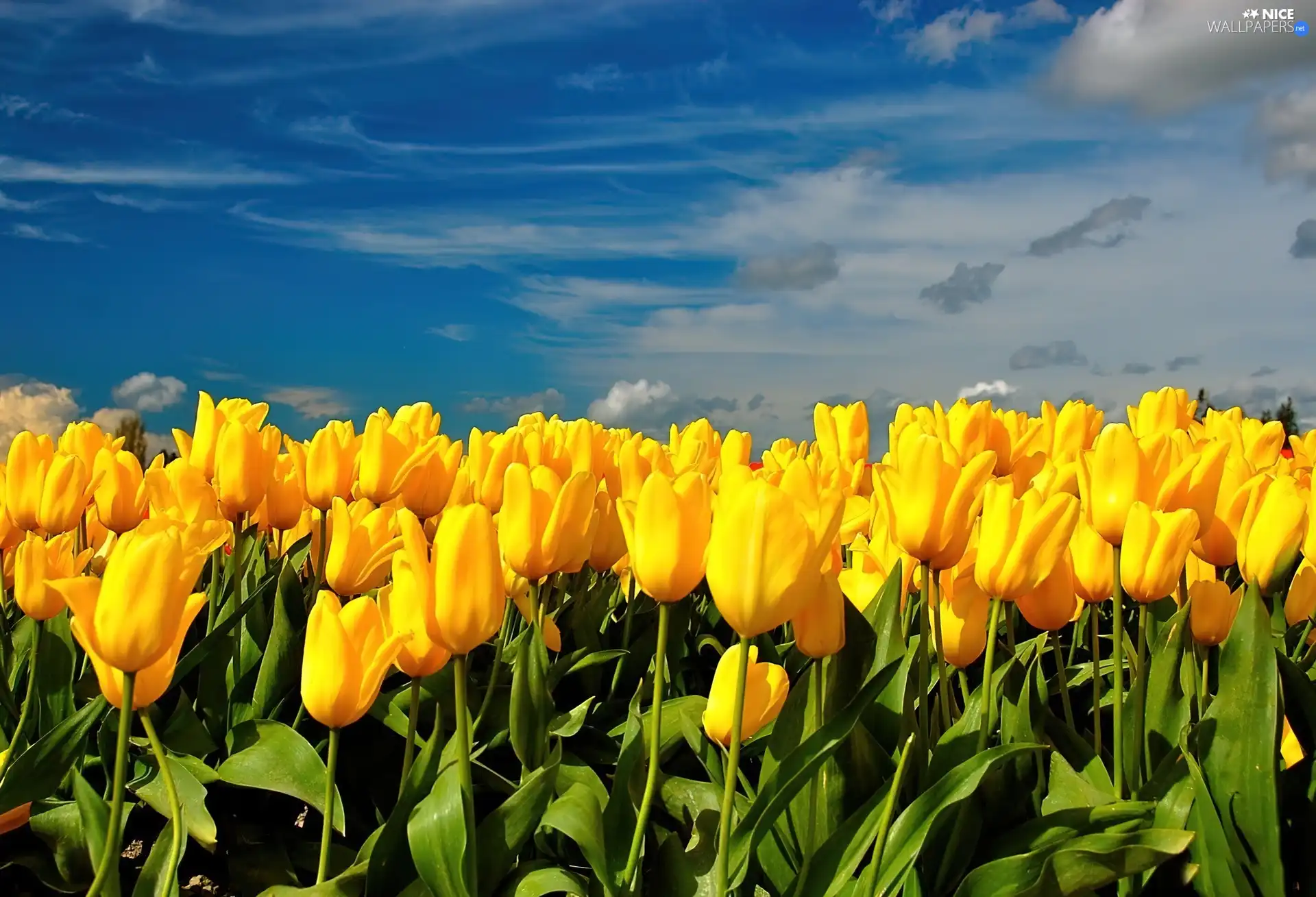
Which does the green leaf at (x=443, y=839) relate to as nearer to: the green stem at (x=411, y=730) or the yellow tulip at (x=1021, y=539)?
the green stem at (x=411, y=730)

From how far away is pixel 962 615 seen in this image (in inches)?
90.4

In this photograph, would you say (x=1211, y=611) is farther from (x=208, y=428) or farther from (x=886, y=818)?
(x=208, y=428)

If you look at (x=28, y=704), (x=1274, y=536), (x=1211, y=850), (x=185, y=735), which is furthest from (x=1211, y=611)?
(x=28, y=704)

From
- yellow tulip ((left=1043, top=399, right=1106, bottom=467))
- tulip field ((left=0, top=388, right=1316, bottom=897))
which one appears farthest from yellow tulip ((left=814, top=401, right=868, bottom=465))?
tulip field ((left=0, top=388, right=1316, bottom=897))

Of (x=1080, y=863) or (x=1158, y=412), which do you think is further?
(x=1158, y=412)

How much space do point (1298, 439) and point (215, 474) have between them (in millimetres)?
4619

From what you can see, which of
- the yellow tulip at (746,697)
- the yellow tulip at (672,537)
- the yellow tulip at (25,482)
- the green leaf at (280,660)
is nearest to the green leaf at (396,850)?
the yellow tulip at (746,697)

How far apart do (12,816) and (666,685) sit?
1.58 metres

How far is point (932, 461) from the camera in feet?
6.56

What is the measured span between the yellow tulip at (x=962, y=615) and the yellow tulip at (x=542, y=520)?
755mm

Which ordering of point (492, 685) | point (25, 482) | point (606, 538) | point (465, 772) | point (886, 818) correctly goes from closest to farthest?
point (886, 818) < point (465, 772) < point (492, 685) < point (606, 538) < point (25, 482)

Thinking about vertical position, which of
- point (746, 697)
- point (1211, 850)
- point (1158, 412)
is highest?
point (1158, 412)

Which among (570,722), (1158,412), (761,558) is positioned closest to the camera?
(761,558)

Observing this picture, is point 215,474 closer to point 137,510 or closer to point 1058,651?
point 137,510
